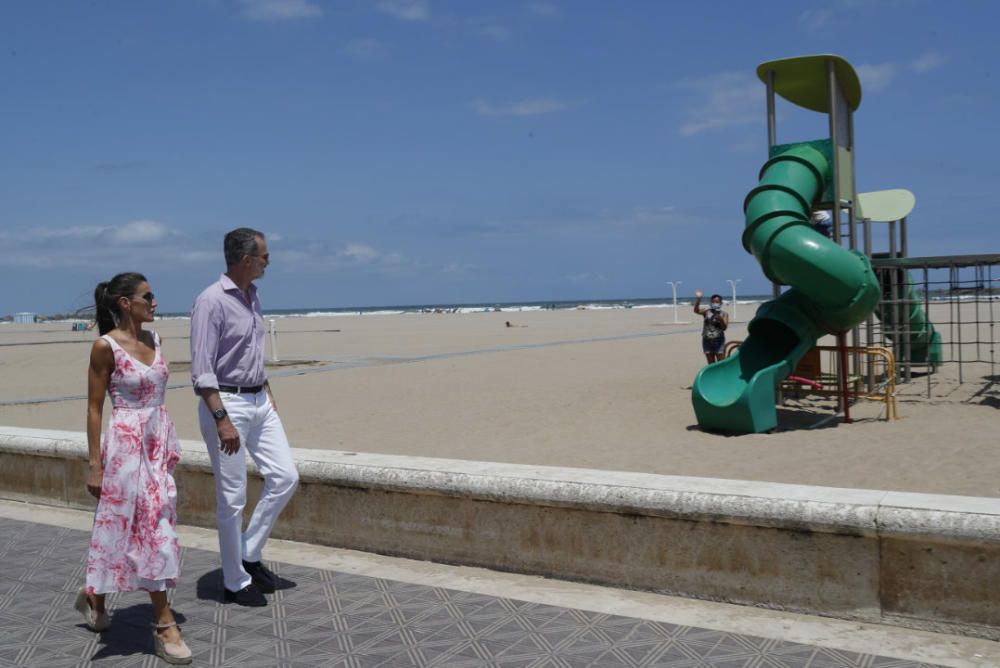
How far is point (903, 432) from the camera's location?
33.9 feet

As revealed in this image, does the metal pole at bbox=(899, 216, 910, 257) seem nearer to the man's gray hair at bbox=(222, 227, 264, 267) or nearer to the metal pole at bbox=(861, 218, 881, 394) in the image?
the metal pole at bbox=(861, 218, 881, 394)

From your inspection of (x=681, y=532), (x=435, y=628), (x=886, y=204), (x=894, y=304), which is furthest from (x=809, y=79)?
(x=435, y=628)

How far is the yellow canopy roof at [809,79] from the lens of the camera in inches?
524

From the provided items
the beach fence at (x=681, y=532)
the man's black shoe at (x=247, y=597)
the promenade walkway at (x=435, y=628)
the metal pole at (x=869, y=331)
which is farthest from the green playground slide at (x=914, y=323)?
the man's black shoe at (x=247, y=597)

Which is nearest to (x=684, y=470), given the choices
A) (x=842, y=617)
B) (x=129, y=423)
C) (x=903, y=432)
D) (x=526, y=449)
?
(x=526, y=449)

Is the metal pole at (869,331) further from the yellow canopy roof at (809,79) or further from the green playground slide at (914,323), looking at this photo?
the yellow canopy roof at (809,79)

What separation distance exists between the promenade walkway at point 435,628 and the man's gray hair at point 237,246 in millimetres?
1651

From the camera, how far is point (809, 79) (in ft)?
45.2

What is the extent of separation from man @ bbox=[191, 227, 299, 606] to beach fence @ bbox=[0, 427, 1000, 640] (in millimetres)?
653

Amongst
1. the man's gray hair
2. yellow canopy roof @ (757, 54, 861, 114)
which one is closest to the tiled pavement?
the man's gray hair

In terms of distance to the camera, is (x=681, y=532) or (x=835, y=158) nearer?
(x=681, y=532)

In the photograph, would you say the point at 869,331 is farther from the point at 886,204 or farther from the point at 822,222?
the point at 886,204

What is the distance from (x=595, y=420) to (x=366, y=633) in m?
8.24

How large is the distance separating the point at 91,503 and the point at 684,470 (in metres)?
4.89
